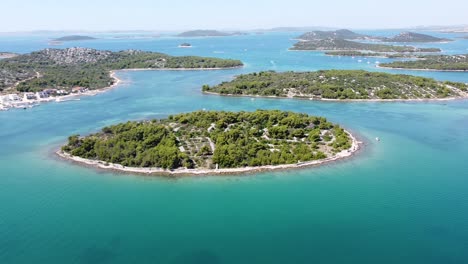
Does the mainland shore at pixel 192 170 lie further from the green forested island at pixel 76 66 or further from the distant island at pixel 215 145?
the green forested island at pixel 76 66

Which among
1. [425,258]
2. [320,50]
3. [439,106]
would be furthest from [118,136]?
[320,50]

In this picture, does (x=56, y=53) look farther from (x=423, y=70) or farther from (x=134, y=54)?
(x=423, y=70)

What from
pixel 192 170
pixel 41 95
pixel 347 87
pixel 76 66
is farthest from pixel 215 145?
pixel 76 66

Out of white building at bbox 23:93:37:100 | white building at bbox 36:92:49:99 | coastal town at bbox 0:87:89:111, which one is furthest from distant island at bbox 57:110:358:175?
white building at bbox 36:92:49:99

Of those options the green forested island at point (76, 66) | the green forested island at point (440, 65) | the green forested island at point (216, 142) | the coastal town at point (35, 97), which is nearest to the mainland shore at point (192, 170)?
the green forested island at point (216, 142)

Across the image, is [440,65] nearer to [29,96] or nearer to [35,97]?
[35,97]

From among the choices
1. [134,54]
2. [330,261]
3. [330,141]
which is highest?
[134,54]
